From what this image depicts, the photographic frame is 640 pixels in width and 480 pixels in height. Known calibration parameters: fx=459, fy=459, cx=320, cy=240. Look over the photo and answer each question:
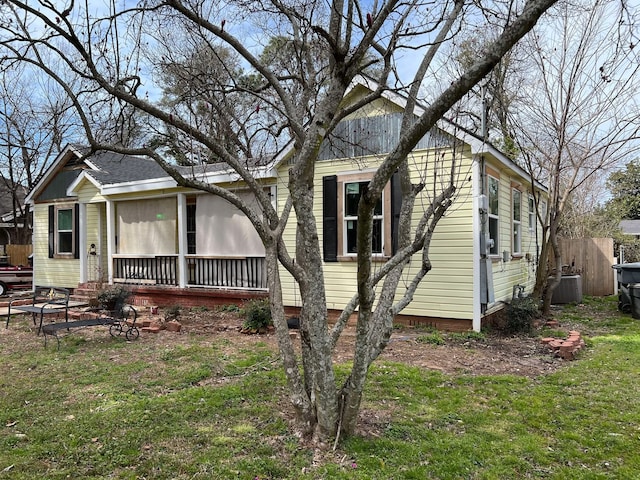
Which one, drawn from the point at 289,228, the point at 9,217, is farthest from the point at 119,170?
the point at 9,217

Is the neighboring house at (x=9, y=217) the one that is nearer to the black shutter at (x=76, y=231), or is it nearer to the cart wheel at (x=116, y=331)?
the black shutter at (x=76, y=231)

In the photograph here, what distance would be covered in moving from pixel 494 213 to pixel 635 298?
150 inches

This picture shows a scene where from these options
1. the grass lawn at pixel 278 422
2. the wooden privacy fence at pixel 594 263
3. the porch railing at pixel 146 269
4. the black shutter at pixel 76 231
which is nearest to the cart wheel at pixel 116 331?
the grass lawn at pixel 278 422

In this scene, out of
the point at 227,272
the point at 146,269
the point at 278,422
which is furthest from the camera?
the point at 146,269

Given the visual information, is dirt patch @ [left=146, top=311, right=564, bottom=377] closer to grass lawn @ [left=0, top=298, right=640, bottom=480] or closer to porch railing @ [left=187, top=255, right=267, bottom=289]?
grass lawn @ [left=0, top=298, right=640, bottom=480]

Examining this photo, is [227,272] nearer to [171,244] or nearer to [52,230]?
[171,244]

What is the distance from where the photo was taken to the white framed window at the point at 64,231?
14.2 m

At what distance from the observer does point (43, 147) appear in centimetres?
2180

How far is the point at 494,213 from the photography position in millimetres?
9109

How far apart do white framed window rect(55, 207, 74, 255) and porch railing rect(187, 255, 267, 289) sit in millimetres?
4947

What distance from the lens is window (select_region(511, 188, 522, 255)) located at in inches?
420

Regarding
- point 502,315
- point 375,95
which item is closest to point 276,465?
point 375,95

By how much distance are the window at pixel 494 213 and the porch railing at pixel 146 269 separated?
768cm

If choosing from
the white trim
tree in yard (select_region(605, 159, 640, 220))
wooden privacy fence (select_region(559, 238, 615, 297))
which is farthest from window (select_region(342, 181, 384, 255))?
tree in yard (select_region(605, 159, 640, 220))
